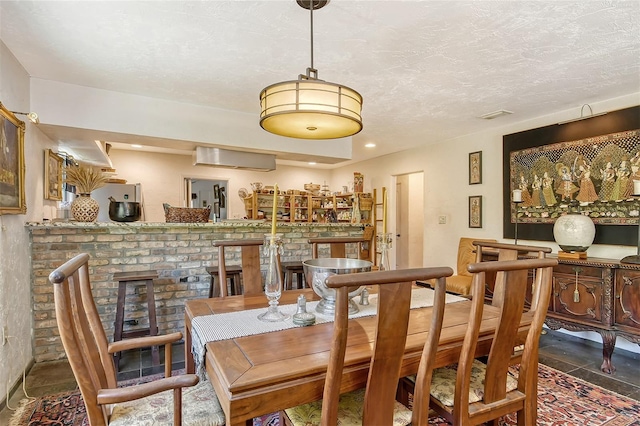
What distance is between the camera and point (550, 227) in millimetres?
3674

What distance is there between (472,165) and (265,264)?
3.04 m

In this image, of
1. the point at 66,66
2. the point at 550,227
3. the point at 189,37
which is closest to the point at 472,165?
the point at 550,227

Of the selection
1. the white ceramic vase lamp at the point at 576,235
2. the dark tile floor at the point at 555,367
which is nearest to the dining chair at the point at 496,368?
the dark tile floor at the point at 555,367

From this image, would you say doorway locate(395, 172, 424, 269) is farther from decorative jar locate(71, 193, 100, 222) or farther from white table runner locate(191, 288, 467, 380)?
decorative jar locate(71, 193, 100, 222)

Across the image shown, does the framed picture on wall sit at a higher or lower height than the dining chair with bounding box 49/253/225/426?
higher

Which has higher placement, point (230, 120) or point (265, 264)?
point (230, 120)

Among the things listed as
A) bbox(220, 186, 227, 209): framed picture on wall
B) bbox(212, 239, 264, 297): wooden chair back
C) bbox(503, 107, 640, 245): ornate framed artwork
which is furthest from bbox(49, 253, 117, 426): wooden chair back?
bbox(220, 186, 227, 209): framed picture on wall

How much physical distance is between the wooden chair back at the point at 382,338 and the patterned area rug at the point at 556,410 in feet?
3.77

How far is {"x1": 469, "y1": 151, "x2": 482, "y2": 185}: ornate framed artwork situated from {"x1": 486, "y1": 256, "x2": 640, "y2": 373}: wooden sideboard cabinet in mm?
1661

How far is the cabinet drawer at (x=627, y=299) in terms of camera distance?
104 inches

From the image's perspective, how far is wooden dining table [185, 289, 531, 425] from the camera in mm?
1076

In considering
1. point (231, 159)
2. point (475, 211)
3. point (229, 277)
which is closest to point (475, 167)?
point (475, 211)

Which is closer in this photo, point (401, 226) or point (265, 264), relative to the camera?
point (265, 264)

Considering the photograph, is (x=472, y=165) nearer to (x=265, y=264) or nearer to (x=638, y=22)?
(x=638, y=22)
